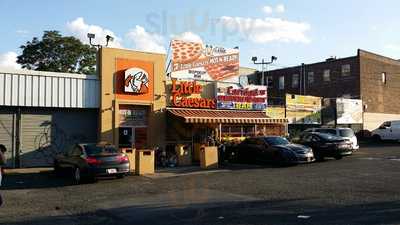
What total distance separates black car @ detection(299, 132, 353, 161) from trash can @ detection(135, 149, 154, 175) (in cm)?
933

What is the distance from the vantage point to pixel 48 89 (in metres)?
22.3

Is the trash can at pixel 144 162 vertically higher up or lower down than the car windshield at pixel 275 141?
lower down

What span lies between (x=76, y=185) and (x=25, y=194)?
2.50 meters

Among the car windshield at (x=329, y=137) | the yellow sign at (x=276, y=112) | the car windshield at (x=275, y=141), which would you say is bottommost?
the car windshield at (x=275, y=141)

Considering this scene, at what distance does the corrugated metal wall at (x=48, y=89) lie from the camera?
70.5 feet

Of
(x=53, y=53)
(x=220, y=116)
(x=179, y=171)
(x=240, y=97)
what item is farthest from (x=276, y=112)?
(x=53, y=53)

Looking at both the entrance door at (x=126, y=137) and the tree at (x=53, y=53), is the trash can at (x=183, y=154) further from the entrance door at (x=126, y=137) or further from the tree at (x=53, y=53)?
the tree at (x=53, y=53)

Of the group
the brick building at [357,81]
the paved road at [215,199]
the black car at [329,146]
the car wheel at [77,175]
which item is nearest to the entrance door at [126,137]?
the paved road at [215,199]

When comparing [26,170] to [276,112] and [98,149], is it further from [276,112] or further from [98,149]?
[276,112]

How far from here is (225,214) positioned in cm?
1043

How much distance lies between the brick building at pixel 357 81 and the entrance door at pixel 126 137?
90.7ft

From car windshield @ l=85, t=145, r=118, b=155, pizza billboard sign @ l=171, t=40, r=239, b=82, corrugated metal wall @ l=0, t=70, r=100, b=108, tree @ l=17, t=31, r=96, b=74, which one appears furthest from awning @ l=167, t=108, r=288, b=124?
tree @ l=17, t=31, r=96, b=74

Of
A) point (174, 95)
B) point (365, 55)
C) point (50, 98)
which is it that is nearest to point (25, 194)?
point (50, 98)

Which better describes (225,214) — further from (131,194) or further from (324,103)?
(324,103)
